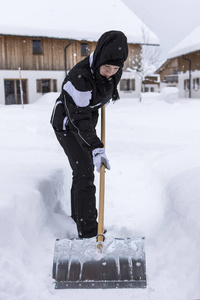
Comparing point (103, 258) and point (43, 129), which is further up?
point (43, 129)

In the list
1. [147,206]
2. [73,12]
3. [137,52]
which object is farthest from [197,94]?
[147,206]

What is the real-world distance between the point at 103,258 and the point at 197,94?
933 inches

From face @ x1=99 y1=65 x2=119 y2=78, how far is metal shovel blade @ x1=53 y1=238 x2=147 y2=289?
1.36m

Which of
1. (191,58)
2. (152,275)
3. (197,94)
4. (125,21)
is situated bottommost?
(152,275)

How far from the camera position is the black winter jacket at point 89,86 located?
2.48m

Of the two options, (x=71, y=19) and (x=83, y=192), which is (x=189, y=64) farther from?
(x=83, y=192)

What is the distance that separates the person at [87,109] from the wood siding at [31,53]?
18.1 metres

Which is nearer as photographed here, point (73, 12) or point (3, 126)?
point (3, 126)

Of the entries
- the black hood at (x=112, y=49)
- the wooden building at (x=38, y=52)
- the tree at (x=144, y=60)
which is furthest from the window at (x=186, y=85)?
the black hood at (x=112, y=49)

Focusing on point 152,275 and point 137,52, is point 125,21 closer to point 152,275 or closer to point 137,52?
point 137,52

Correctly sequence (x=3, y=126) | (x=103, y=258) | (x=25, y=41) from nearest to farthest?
(x=103, y=258), (x=3, y=126), (x=25, y=41)

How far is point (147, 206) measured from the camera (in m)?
3.96

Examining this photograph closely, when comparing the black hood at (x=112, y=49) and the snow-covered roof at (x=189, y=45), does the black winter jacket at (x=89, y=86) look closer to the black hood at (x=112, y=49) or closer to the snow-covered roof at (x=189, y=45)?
the black hood at (x=112, y=49)

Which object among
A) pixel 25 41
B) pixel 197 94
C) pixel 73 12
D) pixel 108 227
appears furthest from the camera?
pixel 197 94
